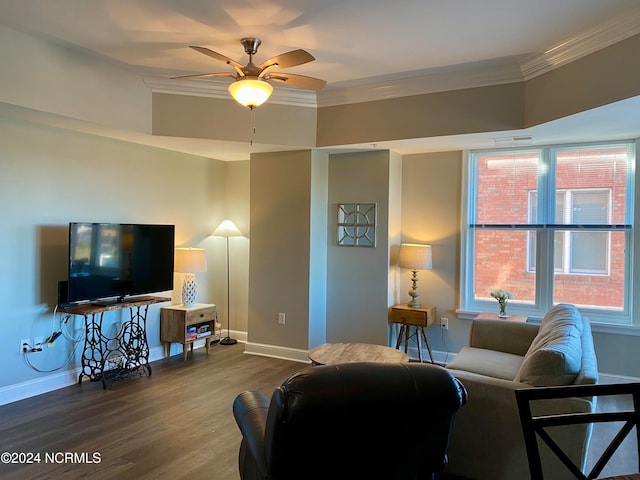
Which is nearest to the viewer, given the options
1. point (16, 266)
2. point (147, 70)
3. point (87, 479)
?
point (87, 479)

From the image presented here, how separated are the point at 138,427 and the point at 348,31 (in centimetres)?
327

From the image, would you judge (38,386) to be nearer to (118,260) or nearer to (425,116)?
(118,260)

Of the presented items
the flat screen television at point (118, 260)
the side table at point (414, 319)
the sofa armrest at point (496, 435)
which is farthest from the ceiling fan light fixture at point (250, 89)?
the side table at point (414, 319)

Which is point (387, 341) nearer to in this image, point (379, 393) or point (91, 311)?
point (91, 311)

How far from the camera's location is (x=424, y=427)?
5.65 ft

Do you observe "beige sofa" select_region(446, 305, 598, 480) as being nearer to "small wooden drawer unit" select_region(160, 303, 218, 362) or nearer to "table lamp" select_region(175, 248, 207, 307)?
"small wooden drawer unit" select_region(160, 303, 218, 362)

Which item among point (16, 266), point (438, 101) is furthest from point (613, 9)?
point (16, 266)

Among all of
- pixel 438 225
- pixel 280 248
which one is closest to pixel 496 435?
pixel 438 225

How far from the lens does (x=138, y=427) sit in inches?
133

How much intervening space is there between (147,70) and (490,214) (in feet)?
12.5

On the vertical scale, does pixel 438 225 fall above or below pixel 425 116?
below

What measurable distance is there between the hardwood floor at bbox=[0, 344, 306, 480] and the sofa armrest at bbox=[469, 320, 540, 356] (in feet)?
6.36

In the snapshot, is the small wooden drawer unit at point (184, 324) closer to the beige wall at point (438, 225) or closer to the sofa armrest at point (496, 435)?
the beige wall at point (438, 225)

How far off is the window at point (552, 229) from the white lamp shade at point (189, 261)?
9.78 ft
